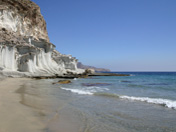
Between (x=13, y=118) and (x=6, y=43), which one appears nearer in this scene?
(x=13, y=118)

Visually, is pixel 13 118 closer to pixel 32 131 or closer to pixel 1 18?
pixel 32 131

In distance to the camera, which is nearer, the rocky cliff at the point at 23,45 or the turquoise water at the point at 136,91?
the turquoise water at the point at 136,91

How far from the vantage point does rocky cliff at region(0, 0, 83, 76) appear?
86.2 ft

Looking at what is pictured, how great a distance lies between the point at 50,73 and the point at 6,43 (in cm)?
1070

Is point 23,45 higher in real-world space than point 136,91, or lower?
higher

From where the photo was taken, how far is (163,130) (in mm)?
4133

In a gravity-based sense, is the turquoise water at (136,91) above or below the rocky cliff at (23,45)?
below

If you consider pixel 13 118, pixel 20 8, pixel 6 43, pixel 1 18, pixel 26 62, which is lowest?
pixel 13 118

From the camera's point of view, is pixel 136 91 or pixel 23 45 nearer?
pixel 136 91

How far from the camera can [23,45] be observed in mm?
29844

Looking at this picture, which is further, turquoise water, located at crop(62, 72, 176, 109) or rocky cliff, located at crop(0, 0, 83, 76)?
rocky cliff, located at crop(0, 0, 83, 76)

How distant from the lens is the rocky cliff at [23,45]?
86.2 feet

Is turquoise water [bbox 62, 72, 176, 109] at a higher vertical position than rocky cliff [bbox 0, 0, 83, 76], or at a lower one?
lower

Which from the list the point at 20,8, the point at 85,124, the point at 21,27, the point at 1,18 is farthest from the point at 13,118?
the point at 20,8
